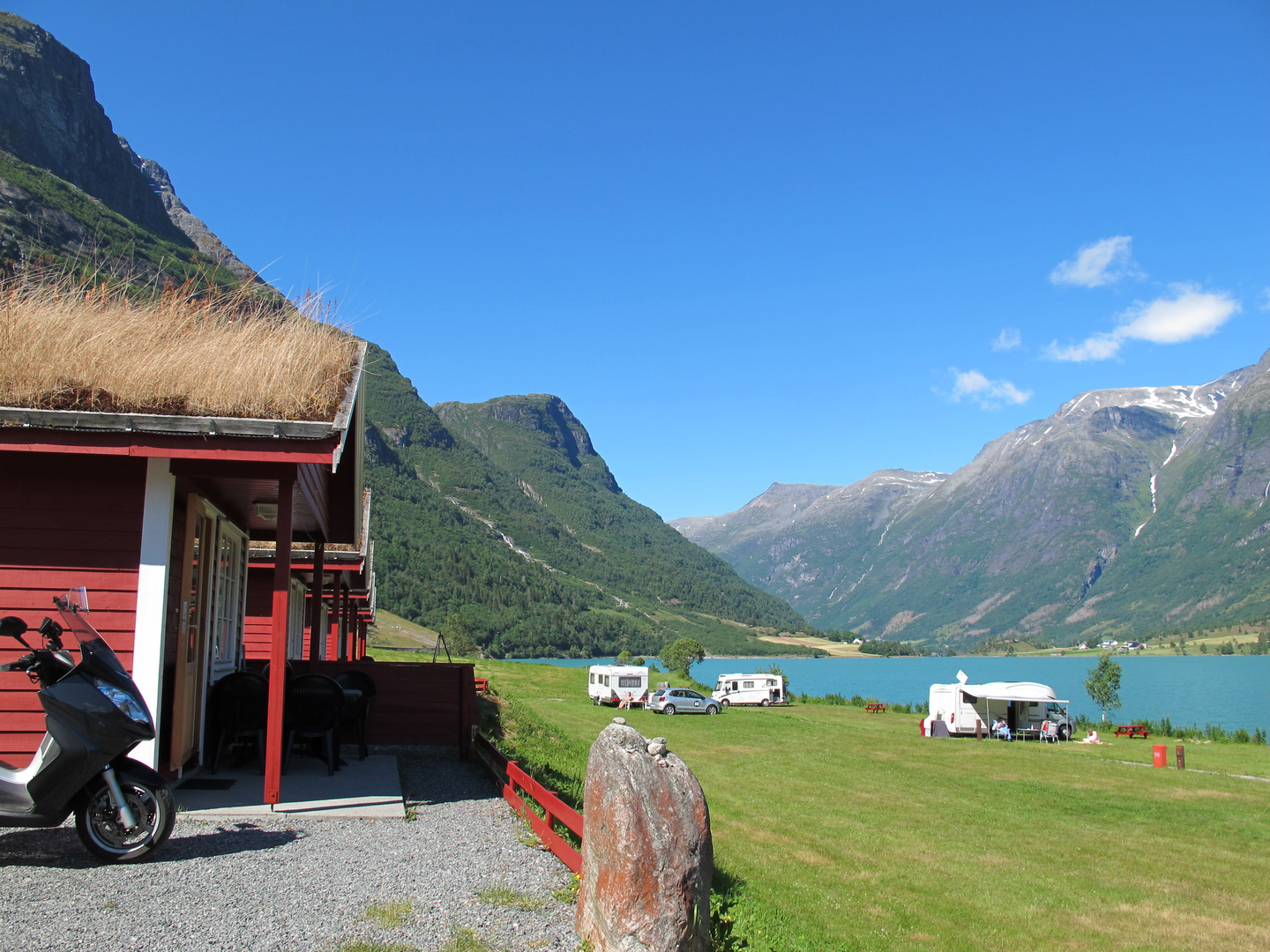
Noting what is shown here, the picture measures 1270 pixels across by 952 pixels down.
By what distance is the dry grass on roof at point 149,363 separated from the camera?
6.71m

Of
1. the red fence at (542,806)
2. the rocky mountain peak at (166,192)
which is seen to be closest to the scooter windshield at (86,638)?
the red fence at (542,806)

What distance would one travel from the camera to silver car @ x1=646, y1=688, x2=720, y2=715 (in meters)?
37.1

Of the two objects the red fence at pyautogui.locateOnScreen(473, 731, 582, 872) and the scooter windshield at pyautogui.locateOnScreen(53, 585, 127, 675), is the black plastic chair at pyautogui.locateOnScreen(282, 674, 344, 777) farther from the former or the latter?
the scooter windshield at pyautogui.locateOnScreen(53, 585, 127, 675)

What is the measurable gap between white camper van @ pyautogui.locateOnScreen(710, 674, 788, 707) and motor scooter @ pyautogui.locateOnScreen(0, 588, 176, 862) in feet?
135

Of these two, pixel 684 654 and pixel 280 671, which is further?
pixel 684 654

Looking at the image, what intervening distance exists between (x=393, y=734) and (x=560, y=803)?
628 centimetres

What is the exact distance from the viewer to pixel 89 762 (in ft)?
16.5

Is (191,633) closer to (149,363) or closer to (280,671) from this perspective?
(280,671)

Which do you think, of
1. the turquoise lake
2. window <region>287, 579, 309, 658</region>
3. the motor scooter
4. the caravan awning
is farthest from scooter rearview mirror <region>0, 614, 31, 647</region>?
the turquoise lake

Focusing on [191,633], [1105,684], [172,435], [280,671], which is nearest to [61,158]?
[1105,684]

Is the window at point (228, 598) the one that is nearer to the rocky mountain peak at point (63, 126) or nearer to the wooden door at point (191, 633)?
the wooden door at point (191, 633)

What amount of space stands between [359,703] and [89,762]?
16.1 ft

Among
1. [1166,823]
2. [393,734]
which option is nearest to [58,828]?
[393,734]

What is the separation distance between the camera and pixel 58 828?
6066mm
